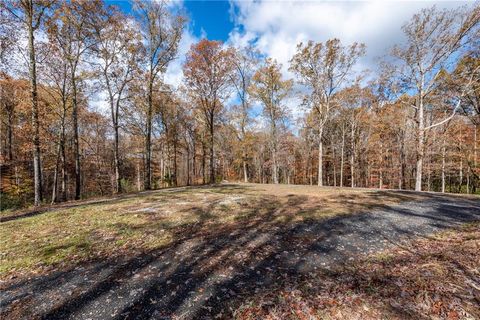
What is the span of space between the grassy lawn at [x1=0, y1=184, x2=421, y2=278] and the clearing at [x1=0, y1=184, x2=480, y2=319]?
0.04 m

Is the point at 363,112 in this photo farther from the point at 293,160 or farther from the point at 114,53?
the point at 114,53

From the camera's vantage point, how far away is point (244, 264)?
4145mm

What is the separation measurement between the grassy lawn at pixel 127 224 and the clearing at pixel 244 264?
0.15ft

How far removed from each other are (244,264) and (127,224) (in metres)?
4.35

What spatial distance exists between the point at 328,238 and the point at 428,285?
2276mm

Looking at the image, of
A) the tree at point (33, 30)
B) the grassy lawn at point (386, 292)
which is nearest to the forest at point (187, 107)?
the tree at point (33, 30)

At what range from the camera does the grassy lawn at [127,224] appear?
4758 millimetres

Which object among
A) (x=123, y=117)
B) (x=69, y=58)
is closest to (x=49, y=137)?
(x=69, y=58)

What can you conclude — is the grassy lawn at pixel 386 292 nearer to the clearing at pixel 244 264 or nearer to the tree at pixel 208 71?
A: the clearing at pixel 244 264

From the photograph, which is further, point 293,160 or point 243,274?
point 293,160

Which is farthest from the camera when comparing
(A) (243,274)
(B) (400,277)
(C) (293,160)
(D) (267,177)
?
(D) (267,177)

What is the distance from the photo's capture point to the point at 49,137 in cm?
1329

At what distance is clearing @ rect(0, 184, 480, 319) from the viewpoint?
288 centimetres

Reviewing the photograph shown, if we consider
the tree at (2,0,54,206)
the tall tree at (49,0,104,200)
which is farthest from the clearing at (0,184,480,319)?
the tall tree at (49,0,104,200)
